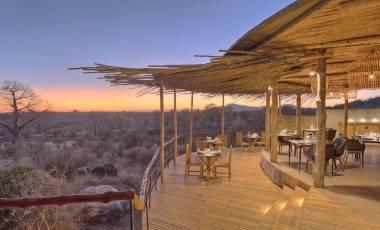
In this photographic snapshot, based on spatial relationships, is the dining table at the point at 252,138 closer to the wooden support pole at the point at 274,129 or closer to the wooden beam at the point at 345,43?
the wooden support pole at the point at 274,129

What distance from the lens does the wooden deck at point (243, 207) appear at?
168 inches

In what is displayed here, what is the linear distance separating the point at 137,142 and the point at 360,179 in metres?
20.9

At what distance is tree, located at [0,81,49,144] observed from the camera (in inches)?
689

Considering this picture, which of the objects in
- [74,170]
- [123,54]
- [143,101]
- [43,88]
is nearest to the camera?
[74,170]

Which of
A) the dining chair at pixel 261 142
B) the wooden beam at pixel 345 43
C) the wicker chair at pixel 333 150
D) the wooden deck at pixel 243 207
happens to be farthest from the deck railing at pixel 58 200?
the dining chair at pixel 261 142

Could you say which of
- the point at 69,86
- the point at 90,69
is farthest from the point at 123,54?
the point at 90,69

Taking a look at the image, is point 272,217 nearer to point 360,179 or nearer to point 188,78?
point 360,179

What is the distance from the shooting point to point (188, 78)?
7.00 metres

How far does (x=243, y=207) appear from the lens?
17.9ft

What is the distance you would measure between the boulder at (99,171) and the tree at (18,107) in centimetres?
742

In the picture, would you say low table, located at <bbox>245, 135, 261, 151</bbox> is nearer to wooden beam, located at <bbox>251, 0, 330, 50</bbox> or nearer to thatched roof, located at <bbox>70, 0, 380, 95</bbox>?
Answer: thatched roof, located at <bbox>70, 0, 380, 95</bbox>

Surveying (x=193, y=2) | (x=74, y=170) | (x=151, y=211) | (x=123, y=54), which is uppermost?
(x=193, y=2)

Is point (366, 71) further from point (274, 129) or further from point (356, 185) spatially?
point (274, 129)

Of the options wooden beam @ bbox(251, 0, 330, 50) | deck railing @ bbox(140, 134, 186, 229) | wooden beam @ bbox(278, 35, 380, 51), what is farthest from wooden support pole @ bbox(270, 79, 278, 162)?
deck railing @ bbox(140, 134, 186, 229)
